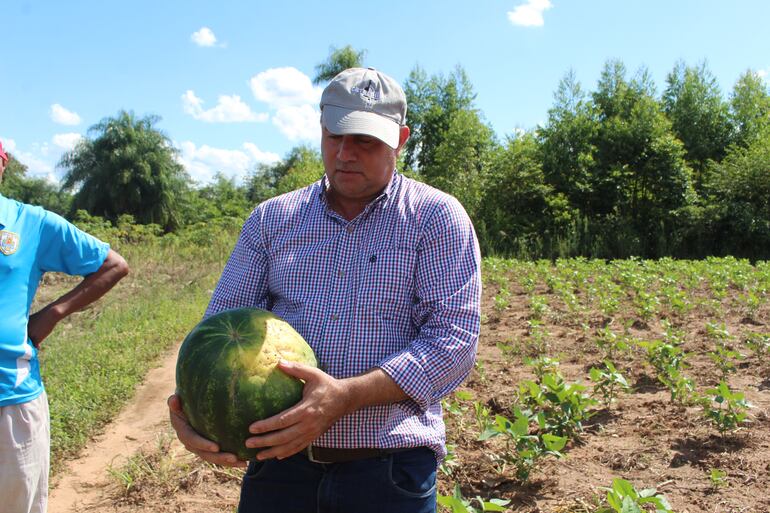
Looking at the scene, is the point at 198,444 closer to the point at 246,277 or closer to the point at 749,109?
the point at 246,277

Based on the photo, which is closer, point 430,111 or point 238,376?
point 238,376

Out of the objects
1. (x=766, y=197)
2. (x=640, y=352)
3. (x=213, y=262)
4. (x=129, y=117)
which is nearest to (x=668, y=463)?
(x=640, y=352)

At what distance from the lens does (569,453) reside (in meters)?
4.00

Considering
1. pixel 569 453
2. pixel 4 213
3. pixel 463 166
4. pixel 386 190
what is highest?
pixel 463 166

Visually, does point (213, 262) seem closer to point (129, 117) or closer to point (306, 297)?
point (306, 297)

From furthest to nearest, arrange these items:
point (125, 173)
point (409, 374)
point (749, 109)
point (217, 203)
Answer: point (217, 203) < point (125, 173) < point (749, 109) < point (409, 374)

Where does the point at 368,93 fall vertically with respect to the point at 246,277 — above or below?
above

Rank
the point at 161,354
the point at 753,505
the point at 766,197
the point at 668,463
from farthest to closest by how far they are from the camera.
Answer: the point at 766,197
the point at 161,354
the point at 668,463
the point at 753,505

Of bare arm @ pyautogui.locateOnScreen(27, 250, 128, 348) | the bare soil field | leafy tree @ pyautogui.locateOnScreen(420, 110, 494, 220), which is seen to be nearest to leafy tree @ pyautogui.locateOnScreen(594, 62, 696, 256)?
leafy tree @ pyautogui.locateOnScreen(420, 110, 494, 220)

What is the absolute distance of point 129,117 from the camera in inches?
1313

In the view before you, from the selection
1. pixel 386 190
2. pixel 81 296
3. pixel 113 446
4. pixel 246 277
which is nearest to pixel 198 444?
pixel 246 277

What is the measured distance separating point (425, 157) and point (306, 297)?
Result: 108 ft

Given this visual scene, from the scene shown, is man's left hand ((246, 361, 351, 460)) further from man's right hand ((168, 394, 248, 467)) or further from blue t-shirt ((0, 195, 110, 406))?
blue t-shirt ((0, 195, 110, 406))

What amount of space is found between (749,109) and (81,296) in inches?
1122
